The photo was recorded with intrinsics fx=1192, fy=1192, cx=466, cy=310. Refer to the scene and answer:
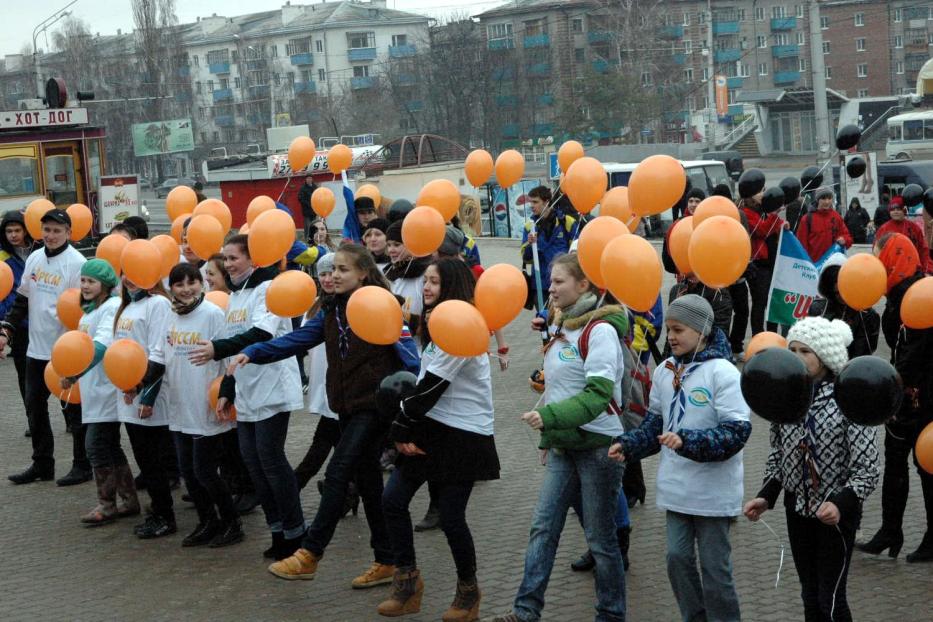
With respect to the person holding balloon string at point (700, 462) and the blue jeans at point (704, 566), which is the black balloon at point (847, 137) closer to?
the person holding balloon string at point (700, 462)

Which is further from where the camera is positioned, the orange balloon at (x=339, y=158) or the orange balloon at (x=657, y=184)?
the orange balloon at (x=339, y=158)

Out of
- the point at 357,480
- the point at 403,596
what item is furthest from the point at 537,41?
the point at 403,596

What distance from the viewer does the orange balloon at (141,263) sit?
704 cm

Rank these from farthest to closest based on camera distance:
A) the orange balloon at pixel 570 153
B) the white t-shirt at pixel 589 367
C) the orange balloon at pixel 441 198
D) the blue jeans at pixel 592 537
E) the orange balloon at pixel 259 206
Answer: the orange balloon at pixel 570 153, the orange balloon at pixel 259 206, the orange balloon at pixel 441 198, the blue jeans at pixel 592 537, the white t-shirt at pixel 589 367

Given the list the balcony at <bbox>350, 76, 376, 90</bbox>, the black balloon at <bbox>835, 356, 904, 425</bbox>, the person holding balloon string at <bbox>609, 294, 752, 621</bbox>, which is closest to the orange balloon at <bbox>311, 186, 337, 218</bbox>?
the person holding balloon string at <bbox>609, 294, 752, 621</bbox>

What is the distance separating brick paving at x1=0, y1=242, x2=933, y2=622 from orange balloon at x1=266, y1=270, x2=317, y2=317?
1442 millimetres

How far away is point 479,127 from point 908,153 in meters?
28.9

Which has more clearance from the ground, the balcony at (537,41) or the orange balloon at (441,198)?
Result: the balcony at (537,41)

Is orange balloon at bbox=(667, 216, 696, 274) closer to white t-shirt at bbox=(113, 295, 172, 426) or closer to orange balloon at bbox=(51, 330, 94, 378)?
white t-shirt at bbox=(113, 295, 172, 426)

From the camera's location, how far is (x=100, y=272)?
7617 mm

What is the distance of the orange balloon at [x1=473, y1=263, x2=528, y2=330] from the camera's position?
18.2ft

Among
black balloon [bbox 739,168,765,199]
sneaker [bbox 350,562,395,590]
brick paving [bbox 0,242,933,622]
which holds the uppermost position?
black balloon [bbox 739,168,765,199]

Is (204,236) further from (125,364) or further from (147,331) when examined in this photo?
(125,364)

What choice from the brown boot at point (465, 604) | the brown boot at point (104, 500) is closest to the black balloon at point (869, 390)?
the brown boot at point (465, 604)
